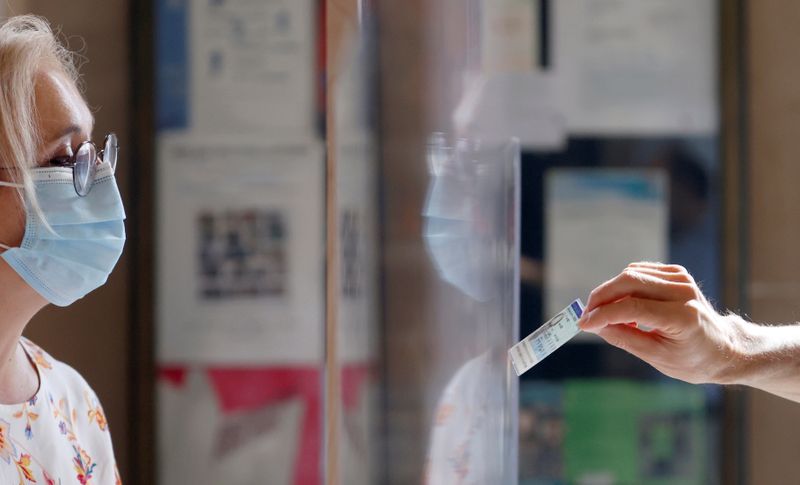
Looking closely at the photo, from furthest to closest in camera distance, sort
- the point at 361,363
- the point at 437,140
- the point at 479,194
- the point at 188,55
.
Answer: the point at 188,55, the point at 361,363, the point at 437,140, the point at 479,194

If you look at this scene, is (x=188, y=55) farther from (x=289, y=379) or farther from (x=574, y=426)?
(x=574, y=426)

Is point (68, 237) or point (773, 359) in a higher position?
point (68, 237)

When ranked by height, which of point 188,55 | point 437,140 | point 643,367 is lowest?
point 643,367

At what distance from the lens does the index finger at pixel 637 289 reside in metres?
0.93

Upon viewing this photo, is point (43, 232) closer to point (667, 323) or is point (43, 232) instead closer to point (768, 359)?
point (667, 323)

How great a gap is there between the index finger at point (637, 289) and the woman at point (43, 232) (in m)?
0.62

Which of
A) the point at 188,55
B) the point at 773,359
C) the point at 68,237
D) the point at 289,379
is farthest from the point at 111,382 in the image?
the point at 773,359

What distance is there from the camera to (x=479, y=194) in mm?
1021

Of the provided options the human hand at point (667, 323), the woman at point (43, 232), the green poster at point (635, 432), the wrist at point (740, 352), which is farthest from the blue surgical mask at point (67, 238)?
the green poster at point (635, 432)

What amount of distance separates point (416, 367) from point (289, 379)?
1.54 ft

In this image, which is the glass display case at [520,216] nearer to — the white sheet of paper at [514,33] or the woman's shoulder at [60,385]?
the white sheet of paper at [514,33]

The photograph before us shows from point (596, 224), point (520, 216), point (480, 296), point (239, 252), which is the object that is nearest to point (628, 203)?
point (596, 224)

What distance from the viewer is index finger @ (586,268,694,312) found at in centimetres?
93

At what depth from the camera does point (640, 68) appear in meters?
→ 1.97
